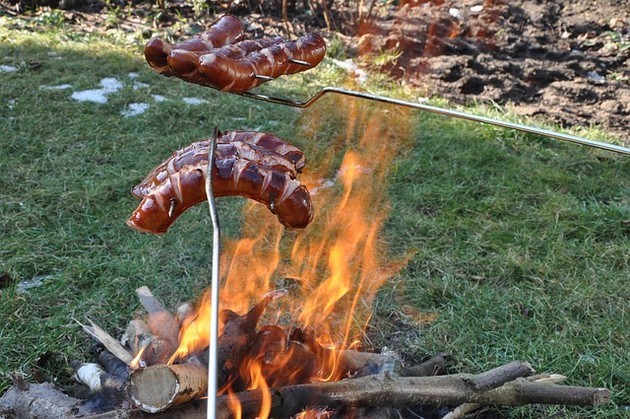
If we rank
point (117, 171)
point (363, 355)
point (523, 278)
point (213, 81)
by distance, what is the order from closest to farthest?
point (213, 81) < point (363, 355) < point (523, 278) < point (117, 171)

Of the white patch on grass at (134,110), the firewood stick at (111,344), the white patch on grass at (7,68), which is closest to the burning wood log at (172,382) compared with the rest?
the firewood stick at (111,344)

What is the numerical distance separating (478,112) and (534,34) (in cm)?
232

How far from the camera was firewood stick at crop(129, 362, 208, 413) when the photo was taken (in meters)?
2.10

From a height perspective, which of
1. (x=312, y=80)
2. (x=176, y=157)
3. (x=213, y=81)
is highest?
(x=213, y=81)

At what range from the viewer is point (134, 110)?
613 centimetres

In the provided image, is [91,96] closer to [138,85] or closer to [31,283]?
[138,85]

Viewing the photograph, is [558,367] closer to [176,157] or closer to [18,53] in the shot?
[176,157]

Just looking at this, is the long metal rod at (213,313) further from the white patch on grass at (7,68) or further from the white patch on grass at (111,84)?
the white patch on grass at (7,68)

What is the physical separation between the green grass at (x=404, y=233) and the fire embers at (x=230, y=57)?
160 centimetres

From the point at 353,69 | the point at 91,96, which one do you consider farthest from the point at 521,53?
the point at 91,96

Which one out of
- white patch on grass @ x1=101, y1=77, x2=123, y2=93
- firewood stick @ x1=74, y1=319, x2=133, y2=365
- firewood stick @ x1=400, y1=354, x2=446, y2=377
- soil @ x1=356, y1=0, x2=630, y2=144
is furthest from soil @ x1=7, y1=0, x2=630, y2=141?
firewood stick @ x1=74, y1=319, x2=133, y2=365

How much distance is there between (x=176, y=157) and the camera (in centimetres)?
220

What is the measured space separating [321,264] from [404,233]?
2.11 ft

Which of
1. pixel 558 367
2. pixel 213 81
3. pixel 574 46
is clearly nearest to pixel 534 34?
pixel 574 46
